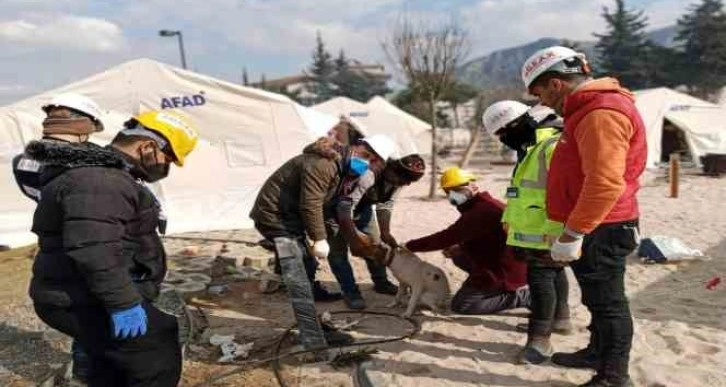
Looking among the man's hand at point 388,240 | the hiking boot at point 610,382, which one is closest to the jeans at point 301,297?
the man's hand at point 388,240

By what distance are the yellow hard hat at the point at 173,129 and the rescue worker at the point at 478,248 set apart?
2215mm

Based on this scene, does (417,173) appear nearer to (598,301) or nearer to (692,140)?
(598,301)

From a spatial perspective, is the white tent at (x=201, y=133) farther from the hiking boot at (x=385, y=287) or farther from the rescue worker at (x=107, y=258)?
the rescue worker at (x=107, y=258)

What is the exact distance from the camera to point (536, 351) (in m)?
3.76

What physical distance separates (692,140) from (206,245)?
15.0m

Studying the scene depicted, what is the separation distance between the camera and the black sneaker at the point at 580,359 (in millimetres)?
3672

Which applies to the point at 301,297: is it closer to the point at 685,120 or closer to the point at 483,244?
the point at 483,244

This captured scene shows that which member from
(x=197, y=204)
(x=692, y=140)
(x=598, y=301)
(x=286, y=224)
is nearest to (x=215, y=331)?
Result: (x=286, y=224)

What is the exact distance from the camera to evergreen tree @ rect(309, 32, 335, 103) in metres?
48.1

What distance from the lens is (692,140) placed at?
17.3 m

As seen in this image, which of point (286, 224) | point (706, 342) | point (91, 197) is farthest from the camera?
point (286, 224)

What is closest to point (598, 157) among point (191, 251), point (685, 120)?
point (191, 251)

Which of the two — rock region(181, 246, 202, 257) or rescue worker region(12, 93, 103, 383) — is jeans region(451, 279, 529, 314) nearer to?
rescue worker region(12, 93, 103, 383)

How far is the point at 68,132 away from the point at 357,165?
1980 millimetres
